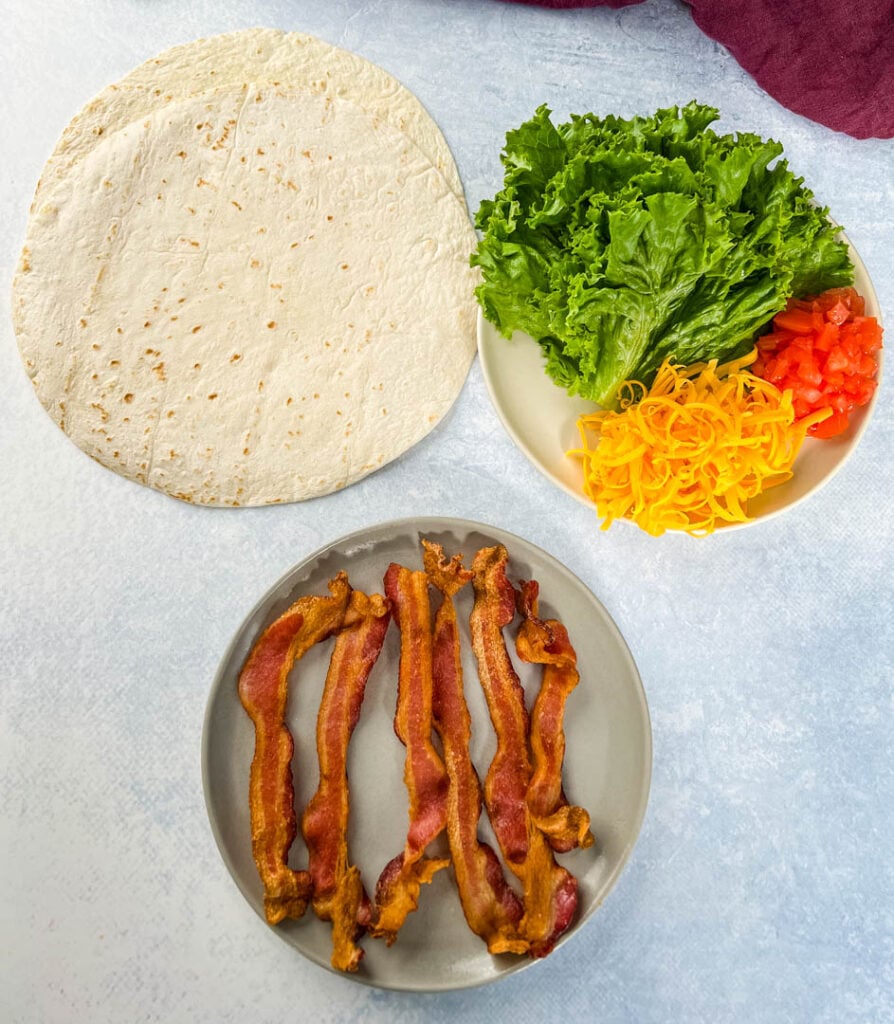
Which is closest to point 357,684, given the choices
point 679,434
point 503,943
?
point 503,943

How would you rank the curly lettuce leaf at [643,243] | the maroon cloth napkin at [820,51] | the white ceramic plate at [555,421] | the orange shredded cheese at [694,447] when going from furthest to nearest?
1. the maroon cloth napkin at [820,51]
2. the white ceramic plate at [555,421]
3. the orange shredded cheese at [694,447]
4. the curly lettuce leaf at [643,243]

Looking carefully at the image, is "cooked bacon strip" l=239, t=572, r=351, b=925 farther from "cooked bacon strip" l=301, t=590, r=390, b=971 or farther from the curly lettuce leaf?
the curly lettuce leaf

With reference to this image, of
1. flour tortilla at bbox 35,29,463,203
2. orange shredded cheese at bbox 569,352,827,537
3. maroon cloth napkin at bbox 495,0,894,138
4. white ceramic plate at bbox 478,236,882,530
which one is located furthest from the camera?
maroon cloth napkin at bbox 495,0,894,138

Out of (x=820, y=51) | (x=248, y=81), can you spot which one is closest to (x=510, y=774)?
(x=248, y=81)

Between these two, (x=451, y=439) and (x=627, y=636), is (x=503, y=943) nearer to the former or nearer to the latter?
(x=627, y=636)

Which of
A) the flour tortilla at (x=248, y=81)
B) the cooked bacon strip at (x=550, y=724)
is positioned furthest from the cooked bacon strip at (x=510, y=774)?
the flour tortilla at (x=248, y=81)

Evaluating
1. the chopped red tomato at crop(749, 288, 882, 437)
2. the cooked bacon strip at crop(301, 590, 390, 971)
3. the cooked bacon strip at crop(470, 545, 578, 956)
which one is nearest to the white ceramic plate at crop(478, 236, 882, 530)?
the chopped red tomato at crop(749, 288, 882, 437)

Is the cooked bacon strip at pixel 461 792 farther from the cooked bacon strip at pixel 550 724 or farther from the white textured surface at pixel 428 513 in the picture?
the white textured surface at pixel 428 513
